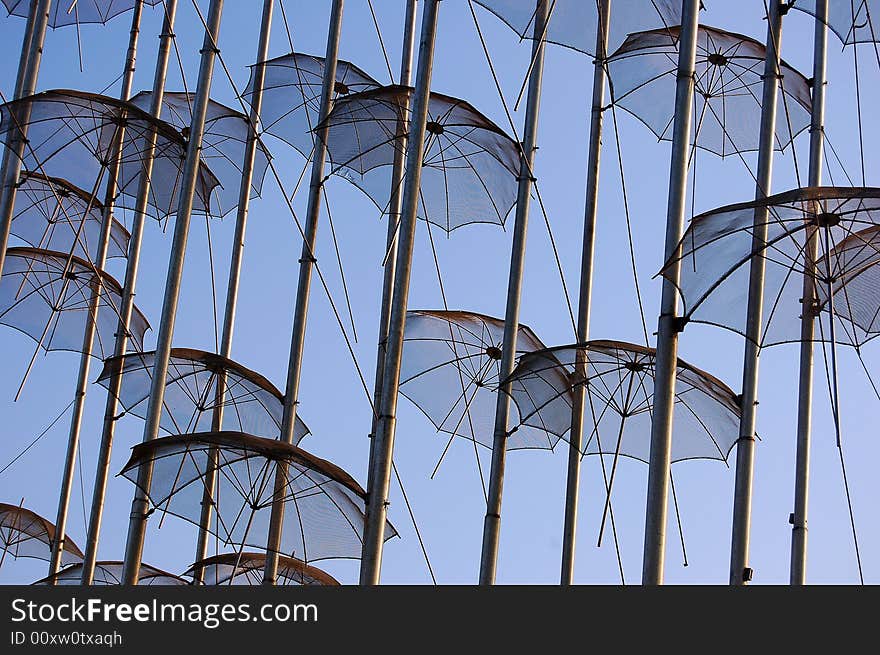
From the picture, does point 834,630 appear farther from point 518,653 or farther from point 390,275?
point 390,275

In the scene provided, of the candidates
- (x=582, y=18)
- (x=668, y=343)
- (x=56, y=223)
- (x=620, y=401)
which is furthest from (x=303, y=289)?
(x=56, y=223)

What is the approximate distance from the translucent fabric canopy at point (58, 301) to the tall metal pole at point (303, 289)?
6332mm

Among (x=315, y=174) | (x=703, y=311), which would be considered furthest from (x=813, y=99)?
(x=315, y=174)

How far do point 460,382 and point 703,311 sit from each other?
28.6ft

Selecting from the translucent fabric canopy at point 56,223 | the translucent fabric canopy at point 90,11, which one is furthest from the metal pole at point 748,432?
the translucent fabric canopy at point 90,11

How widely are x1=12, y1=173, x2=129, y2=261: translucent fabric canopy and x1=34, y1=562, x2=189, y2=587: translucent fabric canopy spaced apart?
6748mm

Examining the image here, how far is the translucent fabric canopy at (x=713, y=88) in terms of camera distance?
21281mm

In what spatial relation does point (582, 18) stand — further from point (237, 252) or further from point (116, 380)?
point (116, 380)

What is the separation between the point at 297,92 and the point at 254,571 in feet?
33.9

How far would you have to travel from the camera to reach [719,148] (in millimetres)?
22906

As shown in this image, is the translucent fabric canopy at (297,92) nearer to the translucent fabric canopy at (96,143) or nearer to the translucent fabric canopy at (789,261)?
the translucent fabric canopy at (96,143)

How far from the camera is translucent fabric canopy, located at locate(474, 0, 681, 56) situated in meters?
20.7

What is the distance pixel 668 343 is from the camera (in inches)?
481

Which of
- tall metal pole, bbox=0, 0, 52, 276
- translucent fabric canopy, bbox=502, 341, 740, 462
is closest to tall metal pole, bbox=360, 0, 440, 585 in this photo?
translucent fabric canopy, bbox=502, 341, 740, 462
